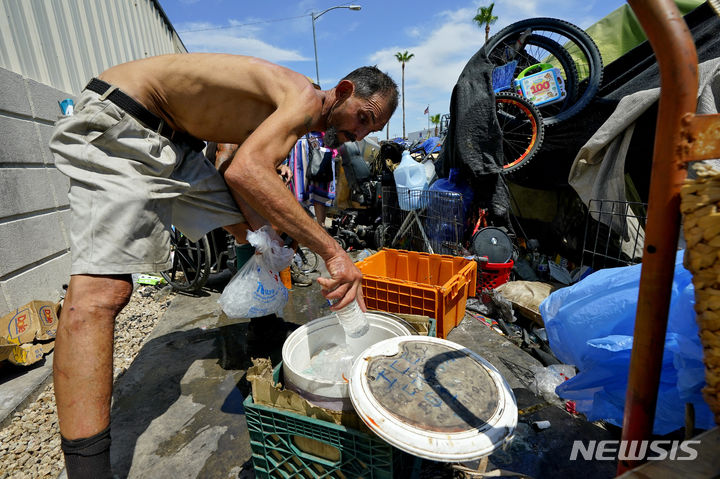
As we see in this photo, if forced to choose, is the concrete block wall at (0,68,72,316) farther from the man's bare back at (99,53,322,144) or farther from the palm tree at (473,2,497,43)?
the palm tree at (473,2,497,43)

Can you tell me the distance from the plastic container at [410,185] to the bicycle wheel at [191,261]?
243 cm

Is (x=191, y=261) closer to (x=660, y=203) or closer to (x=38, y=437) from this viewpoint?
(x=38, y=437)

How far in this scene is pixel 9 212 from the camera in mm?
2664

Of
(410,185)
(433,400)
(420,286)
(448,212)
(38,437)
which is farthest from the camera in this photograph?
(410,185)

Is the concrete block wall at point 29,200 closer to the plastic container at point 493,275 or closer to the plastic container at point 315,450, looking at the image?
the plastic container at point 315,450

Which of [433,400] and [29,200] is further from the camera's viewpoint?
[29,200]

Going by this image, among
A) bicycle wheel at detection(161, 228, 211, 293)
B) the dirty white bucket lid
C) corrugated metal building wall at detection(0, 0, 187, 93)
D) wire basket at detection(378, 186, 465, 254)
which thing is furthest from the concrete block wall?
wire basket at detection(378, 186, 465, 254)

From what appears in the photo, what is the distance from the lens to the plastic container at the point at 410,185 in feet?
13.6

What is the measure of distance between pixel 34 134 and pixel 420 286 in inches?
151

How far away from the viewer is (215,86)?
5.09 ft

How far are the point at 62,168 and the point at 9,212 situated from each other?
201cm

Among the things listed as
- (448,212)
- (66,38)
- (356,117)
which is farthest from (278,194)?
(66,38)

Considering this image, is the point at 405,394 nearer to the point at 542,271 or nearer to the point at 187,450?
the point at 187,450

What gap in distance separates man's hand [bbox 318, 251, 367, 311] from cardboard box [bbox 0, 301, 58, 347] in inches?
95.3
